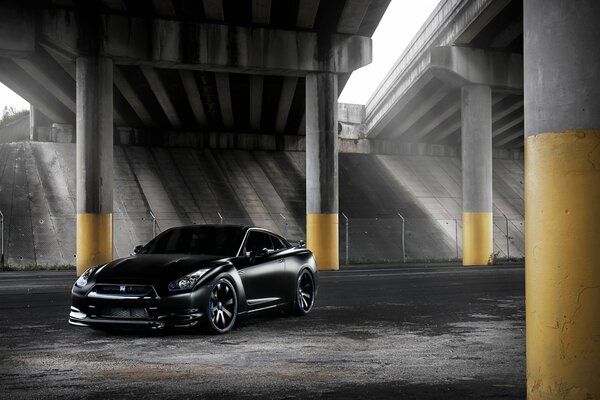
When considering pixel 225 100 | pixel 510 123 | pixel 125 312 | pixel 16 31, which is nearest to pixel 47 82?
pixel 16 31

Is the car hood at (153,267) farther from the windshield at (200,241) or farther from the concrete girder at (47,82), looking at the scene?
the concrete girder at (47,82)

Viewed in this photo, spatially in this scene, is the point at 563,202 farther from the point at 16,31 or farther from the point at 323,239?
the point at 16,31

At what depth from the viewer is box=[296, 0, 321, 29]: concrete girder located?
2353cm

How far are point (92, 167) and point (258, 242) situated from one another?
1359cm

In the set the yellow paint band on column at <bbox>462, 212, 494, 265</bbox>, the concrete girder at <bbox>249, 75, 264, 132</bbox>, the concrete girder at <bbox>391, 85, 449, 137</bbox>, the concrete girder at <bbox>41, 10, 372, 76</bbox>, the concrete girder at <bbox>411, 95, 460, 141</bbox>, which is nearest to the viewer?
the concrete girder at <bbox>41, 10, 372, 76</bbox>

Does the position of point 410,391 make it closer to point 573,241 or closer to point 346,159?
point 573,241

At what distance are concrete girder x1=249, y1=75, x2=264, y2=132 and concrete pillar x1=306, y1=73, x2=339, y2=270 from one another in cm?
556

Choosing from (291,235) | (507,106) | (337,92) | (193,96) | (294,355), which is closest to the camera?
(294,355)

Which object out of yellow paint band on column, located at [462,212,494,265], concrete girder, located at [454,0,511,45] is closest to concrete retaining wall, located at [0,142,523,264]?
yellow paint band on column, located at [462,212,494,265]

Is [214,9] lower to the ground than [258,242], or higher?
higher

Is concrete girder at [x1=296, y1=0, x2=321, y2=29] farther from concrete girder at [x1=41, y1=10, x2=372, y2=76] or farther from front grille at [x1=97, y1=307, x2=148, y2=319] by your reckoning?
front grille at [x1=97, y1=307, x2=148, y2=319]

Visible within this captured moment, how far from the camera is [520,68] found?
2930 centimetres

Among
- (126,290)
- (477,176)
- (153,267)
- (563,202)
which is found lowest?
(126,290)

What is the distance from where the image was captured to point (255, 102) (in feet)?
115
